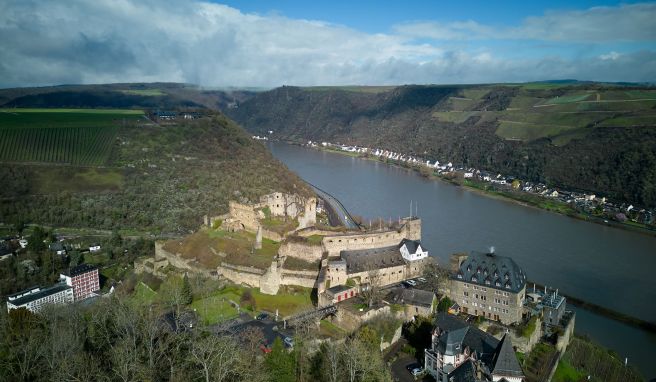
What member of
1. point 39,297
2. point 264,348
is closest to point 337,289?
point 264,348

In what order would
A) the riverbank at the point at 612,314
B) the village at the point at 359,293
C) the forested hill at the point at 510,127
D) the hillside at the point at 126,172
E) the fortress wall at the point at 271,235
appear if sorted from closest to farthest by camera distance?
1. the village at the point at 359,293
2. the riverbank at the point at 612,314
3. the fortress wall at the point at 271,235
4. the hillside at the point at 126,172
5. the forested hill at the point at 510,127

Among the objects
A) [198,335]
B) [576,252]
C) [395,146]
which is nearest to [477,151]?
[395,146]

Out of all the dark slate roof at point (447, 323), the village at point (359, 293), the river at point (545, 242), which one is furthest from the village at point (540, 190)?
the dark slate roof at point (447, 323)

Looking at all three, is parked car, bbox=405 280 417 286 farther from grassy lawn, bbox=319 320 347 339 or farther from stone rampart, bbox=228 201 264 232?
stone rampart, bbox=228 201 264 232

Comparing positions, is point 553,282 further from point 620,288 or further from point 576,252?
point 576,252

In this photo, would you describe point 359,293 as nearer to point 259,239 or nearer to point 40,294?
point 259,239

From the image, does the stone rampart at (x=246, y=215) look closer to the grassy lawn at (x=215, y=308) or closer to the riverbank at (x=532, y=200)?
the grassy lawn at (x=215, y=308)
